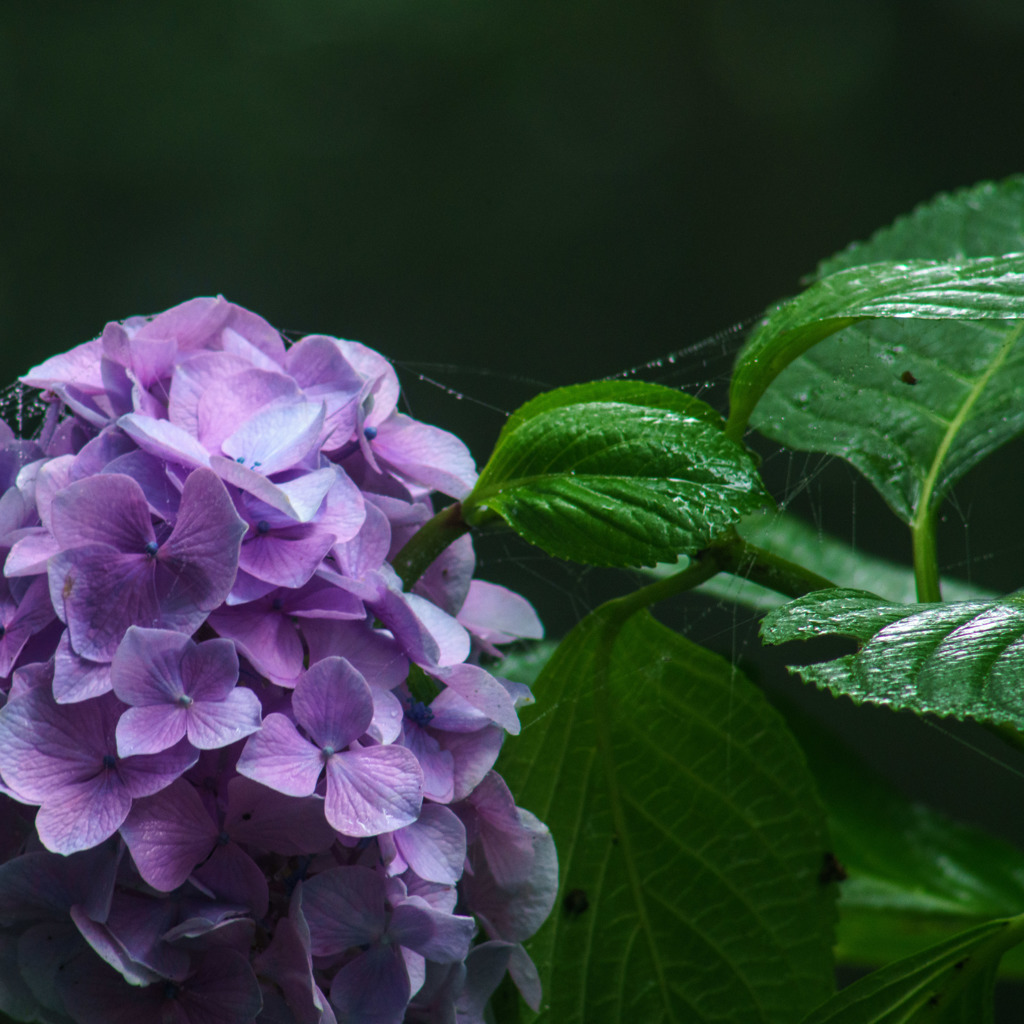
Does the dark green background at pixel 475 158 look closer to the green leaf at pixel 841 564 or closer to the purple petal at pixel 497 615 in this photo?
the green leaf at pixel 841 564

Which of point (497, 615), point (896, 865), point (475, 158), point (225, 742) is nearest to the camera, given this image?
point (225, 742)

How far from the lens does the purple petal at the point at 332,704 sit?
0.74 feet

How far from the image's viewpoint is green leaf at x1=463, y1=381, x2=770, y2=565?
257mm

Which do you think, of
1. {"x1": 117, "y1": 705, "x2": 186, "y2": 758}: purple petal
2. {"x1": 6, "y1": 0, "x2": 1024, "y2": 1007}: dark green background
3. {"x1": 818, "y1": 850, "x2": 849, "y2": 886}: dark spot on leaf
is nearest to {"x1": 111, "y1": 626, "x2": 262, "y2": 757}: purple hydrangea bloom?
{"x1": 117, "y1": 705, "x2": 186, "y2": 758}: purple petal

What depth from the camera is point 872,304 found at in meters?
0.27

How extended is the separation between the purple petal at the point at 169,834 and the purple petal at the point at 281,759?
2cm

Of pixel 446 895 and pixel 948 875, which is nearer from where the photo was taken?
pixel 446 895

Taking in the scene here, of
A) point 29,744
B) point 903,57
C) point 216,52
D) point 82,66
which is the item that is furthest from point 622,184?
point 29,744

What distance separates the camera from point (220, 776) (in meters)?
0.24

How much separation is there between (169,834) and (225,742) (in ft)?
0.09

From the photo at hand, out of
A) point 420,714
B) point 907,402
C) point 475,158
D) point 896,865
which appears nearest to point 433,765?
point 420,714

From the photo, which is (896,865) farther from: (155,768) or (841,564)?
(155,768)

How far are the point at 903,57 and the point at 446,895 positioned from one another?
1.93 meters

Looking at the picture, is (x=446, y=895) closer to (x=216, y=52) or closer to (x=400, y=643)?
(x=400, y=643)
